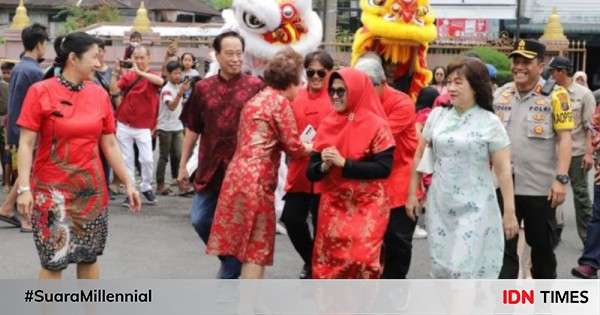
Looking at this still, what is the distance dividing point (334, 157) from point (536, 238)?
5.56 feet

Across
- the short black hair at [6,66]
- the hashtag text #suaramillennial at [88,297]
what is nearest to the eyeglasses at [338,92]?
the hashtag text #suaramillennial at [88,297]

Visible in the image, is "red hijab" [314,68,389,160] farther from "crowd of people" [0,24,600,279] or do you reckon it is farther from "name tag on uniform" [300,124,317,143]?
"name tag on uniform" [300,124,317,143]

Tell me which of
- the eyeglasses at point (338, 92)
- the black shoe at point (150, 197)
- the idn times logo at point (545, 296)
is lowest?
the black shoe at point (150, 197)

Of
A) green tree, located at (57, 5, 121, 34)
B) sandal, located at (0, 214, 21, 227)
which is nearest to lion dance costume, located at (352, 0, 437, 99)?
sandal, located at (0, 214, 21, 227)

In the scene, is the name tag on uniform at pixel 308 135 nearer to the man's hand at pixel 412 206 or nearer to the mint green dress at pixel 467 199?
the man's hand at pixel 412 206

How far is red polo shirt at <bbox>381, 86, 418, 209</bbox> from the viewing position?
6.96m

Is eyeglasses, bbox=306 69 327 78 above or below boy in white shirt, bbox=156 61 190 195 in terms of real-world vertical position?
above

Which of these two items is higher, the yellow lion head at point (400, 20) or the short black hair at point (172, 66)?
the yellow lion head at point (400, 20)

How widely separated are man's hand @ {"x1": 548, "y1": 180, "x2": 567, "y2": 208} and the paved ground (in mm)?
1861

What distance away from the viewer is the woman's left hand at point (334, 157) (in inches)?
234

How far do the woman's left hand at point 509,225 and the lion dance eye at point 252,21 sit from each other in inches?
171

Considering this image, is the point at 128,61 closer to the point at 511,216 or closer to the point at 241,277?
the point at 241,277

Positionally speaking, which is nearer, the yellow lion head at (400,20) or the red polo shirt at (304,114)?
the red polo shirt at (304,114)

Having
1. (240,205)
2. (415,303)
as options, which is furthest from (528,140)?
(240,205)
